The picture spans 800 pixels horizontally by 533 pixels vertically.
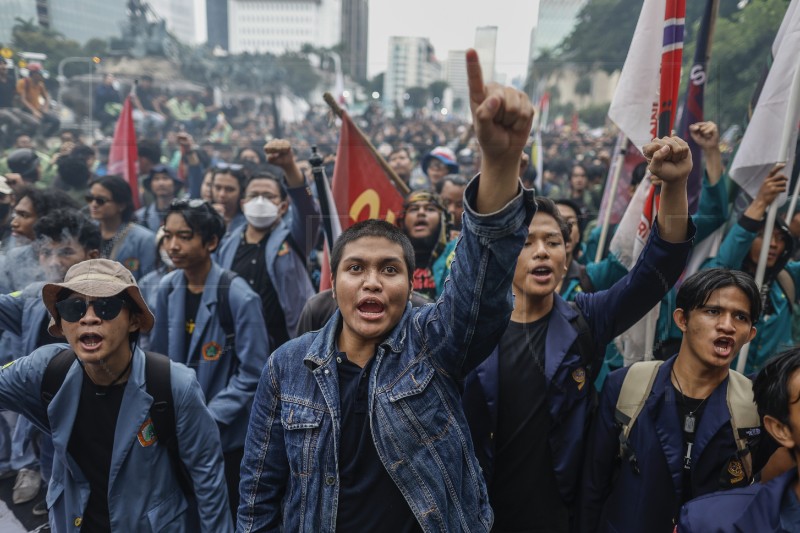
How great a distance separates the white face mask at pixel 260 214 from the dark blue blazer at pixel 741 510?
288 centimetres

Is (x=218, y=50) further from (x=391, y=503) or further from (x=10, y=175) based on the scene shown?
(x=391, y=503)

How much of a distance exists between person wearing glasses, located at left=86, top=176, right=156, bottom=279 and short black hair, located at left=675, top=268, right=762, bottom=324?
3.13 meters

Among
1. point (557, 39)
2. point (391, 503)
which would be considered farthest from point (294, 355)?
point (557, 39)

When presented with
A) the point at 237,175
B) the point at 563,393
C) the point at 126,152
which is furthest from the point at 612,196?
the point at 126,152

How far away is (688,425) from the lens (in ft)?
6.09

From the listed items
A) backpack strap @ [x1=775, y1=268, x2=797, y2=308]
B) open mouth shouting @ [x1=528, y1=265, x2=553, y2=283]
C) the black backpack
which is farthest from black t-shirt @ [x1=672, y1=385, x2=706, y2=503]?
the black backpack

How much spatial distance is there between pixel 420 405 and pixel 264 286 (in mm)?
2297

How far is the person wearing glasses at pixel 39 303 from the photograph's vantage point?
2.65 meters

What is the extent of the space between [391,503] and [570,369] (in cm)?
87

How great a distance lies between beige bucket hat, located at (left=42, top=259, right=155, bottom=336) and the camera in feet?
6.29

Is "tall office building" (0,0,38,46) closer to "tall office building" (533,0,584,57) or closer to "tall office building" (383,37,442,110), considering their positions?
"tall office building" (383,37,442,110)

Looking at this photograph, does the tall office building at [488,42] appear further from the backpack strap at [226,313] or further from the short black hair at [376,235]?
the backpack strap at [226,313]

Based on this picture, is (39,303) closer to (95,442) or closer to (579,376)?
(95,442)

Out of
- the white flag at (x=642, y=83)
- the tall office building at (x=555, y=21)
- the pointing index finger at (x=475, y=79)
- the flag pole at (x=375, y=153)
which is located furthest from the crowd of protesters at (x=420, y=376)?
the tall office building at (x=555, y=21)
